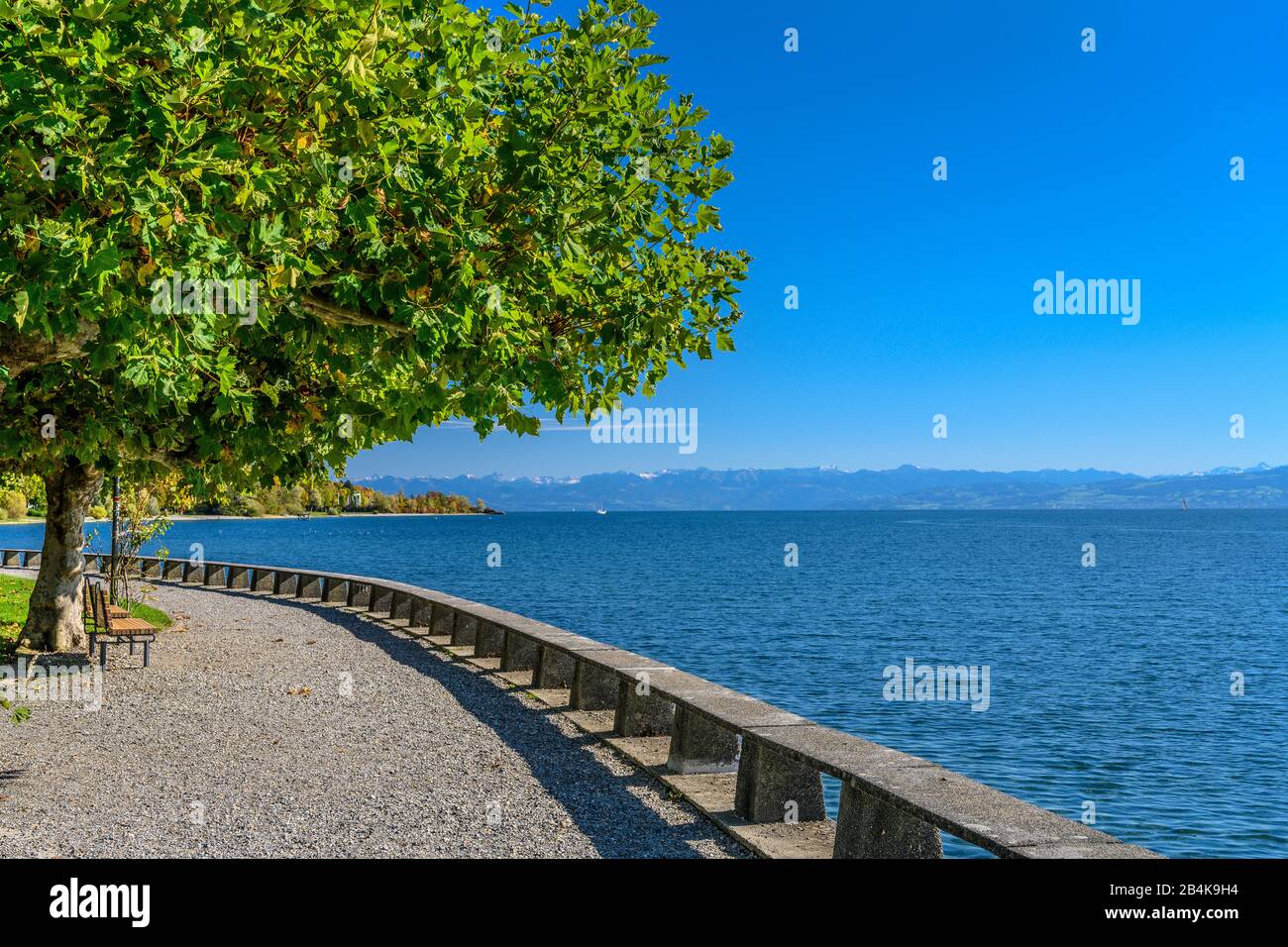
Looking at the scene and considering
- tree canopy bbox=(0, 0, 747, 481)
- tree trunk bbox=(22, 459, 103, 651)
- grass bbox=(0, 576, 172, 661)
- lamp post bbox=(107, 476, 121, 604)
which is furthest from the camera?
lamp post bbox=(107, 476, 121, 604)

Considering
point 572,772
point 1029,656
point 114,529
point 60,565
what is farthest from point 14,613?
point 1029,656

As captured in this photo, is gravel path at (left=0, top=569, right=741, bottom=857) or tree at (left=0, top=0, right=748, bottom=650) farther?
gravel path at (left=0, top=569, right=741, bottom=857)

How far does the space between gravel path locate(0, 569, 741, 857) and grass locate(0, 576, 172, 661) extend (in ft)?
8.78

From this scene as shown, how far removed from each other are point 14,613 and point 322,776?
586 inches

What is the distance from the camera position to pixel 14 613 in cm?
2197

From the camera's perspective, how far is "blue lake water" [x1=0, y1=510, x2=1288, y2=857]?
1983 centimetres

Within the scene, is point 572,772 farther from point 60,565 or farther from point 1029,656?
point 1029,656

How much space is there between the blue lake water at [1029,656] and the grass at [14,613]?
14.3 metres

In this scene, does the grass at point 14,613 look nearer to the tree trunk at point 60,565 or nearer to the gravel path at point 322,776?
the tree trunk at point 60,565

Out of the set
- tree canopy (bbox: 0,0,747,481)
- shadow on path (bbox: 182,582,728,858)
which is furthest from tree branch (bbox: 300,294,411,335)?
shadow on path (bbox: 182,582,728,858)

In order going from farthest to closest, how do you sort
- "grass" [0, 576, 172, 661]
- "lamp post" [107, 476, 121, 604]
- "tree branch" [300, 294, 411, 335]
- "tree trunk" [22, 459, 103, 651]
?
"lamp post" [107, 476, 121, 604]
"grass" [0, 576, 172, 661]
"tree trunk" [22, 459, 103, 651]
"tree branch" [300, 294, 411, 335]

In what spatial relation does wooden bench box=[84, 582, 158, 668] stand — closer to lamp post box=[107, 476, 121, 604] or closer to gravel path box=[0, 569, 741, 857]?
gravel path box=[0, 569, 741, 857]

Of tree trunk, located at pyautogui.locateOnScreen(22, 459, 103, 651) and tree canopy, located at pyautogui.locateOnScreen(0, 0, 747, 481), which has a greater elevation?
tree canopy, located at pyautogui.locateOnScreen(0, 0, 747, 481)
